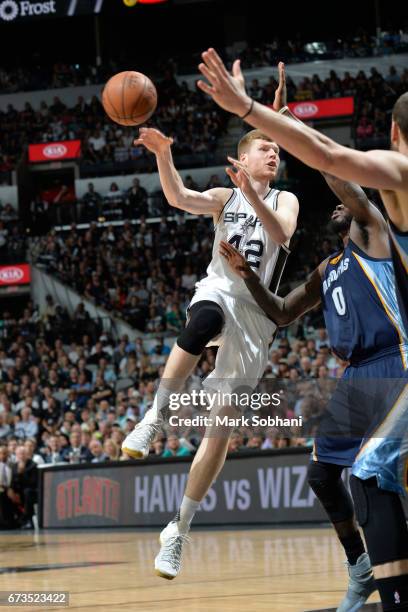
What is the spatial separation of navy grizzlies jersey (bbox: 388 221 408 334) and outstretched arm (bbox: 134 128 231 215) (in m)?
2.61

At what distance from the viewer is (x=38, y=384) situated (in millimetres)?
20500

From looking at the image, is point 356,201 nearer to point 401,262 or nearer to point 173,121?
point 401,262

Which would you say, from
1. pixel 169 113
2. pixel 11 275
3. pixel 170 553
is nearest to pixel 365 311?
pixel 170 553

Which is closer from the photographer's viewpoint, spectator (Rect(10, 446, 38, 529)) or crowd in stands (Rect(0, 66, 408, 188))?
spectator (Rect(10, 446, 38, 529))

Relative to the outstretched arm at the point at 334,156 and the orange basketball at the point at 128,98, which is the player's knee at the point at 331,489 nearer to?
the outstretched arm at the point at 334,156

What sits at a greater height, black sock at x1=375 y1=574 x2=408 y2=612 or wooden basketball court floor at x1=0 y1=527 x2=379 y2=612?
black sock at x1=375 y1=574 x2=408 y2=612

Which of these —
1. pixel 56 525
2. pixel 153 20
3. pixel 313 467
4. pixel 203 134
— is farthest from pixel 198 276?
pixel 313 467

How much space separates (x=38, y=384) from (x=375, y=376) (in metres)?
16.0

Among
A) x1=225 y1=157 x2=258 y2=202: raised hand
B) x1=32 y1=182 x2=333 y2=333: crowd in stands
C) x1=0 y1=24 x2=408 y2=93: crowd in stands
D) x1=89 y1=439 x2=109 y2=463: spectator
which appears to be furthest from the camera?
x1=0 y1=24 x2=408 y2=93: crowd in stands

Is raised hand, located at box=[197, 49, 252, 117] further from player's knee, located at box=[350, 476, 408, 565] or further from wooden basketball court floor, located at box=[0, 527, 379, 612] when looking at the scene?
wooden basketball court floor, located at box=[0, 527, 379, 612]

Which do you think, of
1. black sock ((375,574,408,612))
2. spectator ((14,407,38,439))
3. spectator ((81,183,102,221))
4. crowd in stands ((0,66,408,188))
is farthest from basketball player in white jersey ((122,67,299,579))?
spectator ((81,183,102,221))

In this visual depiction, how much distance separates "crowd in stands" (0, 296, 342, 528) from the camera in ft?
48.3

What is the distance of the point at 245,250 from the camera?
681 cm

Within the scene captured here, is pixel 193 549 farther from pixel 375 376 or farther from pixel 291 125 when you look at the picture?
pixel 291 125
